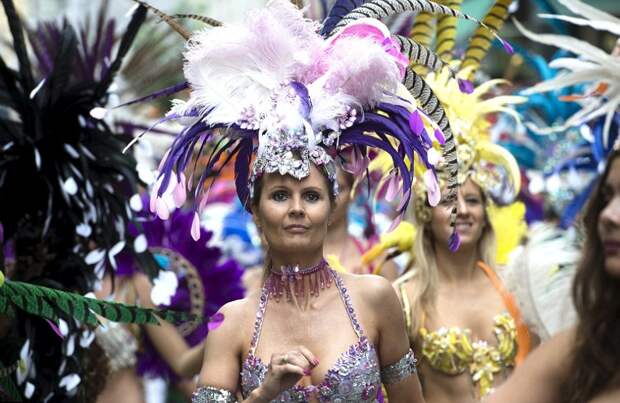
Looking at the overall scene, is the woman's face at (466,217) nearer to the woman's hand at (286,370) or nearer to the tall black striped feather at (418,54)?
the tall black striped feather at (418,54)

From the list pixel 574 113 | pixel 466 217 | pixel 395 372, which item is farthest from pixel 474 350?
pixel 574 113

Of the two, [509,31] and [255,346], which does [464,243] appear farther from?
[509,31]

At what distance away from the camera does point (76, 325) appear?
5.28 m

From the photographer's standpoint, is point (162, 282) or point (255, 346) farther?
point (162, 282)

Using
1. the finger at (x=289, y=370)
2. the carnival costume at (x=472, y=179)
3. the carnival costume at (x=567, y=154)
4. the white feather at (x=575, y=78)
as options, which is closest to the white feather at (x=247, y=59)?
the carnival costume at (x=567, y=154)

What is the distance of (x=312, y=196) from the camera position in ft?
13.4

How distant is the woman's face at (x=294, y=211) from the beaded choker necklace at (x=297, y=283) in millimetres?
82

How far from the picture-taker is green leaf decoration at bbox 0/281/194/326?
4.00 metres

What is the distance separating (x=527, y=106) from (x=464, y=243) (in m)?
2.93

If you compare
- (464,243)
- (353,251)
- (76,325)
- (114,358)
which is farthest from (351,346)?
(353,251)

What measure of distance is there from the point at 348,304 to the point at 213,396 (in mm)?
528

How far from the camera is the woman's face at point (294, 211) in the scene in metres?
4.03

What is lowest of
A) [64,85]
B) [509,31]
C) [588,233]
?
[509,31]

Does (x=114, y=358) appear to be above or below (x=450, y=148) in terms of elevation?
below
